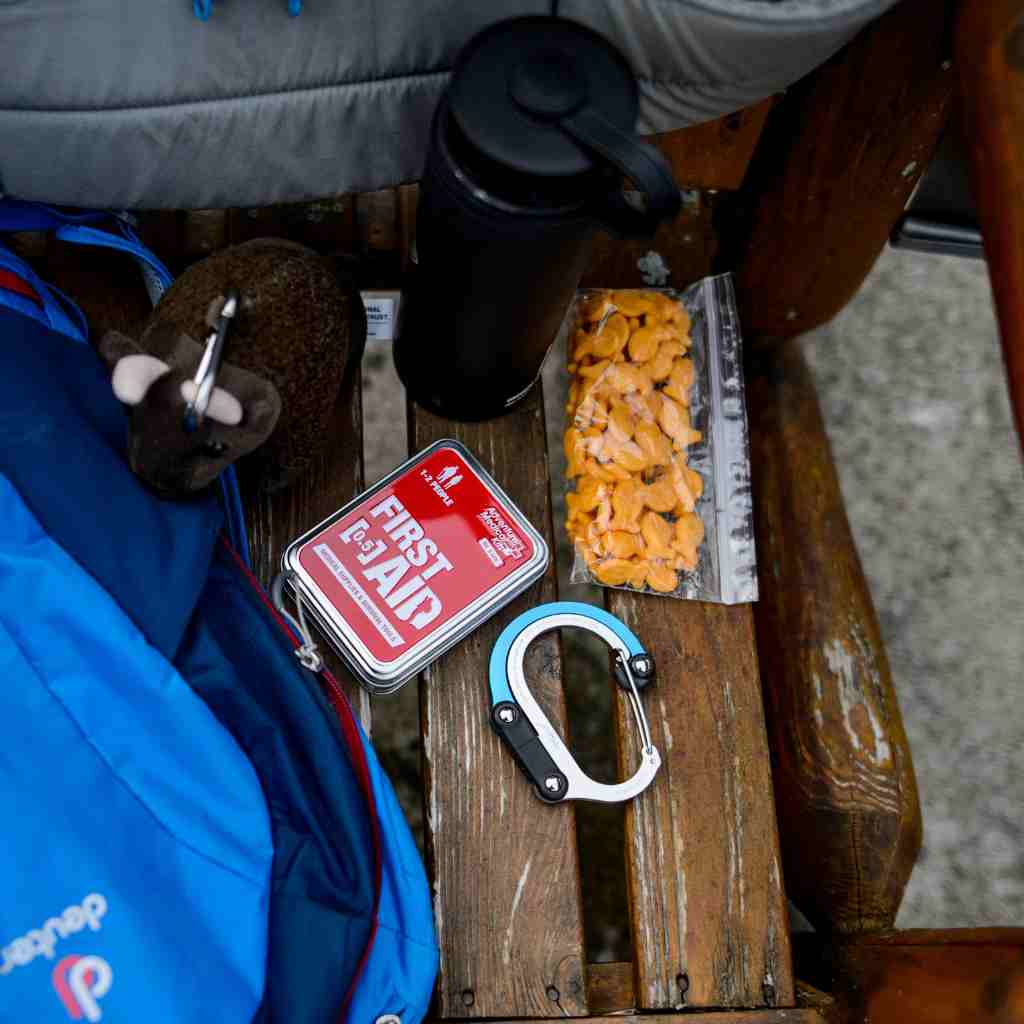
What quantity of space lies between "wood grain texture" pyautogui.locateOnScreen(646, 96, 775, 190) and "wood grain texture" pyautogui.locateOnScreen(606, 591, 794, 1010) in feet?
1.31

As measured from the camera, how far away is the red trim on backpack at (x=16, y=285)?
30.3 inches

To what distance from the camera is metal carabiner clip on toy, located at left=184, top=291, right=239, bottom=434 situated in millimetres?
650

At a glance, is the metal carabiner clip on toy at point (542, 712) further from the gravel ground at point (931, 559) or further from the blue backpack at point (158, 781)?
the gravel ground at point (931, 559)

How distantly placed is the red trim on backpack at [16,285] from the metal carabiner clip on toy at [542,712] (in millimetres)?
438

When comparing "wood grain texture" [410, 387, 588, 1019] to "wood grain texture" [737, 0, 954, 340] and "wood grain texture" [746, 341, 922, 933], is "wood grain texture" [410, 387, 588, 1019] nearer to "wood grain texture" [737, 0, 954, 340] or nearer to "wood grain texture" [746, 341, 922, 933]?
"wood grain texture" [746, 341, 922, 933]

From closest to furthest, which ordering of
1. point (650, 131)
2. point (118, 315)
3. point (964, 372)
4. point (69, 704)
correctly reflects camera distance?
point (69, 704)
point (650, 131)
point (118, 315)
point (964, 372)

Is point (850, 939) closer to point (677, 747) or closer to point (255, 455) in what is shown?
point (677, 747)

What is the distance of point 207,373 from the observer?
66 centimetres

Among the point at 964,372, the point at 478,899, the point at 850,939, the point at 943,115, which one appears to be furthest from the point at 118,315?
the point at 964,372

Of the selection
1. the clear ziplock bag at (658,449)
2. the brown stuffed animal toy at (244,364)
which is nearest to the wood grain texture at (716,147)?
the clear ziplock bag at (658,449)

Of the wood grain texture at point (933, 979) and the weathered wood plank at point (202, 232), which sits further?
the weathered wood plank at point (202, 232)

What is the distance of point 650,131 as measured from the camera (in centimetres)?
77

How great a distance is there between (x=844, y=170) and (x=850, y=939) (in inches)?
26.2

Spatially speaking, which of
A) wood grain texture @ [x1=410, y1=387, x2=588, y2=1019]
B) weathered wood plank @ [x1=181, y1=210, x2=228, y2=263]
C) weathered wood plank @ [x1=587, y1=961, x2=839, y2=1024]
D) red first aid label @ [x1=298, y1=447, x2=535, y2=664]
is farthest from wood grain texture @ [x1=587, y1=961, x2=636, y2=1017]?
weathered wood plank @ [x1=181, y1=210, x2=228, y2=263]
